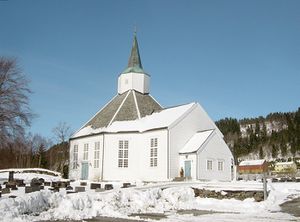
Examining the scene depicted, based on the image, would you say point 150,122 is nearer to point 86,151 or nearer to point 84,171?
point 86,151

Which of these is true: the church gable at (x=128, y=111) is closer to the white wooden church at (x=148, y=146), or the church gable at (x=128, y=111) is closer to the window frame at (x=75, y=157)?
the white wooden church at (x=148, y=146)

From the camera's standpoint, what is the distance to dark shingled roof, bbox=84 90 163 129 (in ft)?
149

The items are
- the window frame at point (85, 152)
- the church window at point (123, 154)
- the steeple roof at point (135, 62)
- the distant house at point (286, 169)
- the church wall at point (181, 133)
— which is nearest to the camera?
the church wall at point (181, 133)

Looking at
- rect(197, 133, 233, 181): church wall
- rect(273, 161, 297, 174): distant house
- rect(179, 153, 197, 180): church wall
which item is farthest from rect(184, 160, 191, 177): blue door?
rect(273, 161, 297, 174): distant house

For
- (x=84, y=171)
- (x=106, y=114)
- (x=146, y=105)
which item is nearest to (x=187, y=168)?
(x=146, y=105)

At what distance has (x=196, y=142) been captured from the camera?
40.4 meters

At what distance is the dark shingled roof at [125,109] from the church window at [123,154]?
3142 mm

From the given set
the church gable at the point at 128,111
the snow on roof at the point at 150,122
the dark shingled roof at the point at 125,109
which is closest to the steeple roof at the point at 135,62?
the dark shingled roof at the point at 125,109

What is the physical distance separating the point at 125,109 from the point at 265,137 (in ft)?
462

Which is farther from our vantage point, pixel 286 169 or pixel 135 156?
pixel 286 169

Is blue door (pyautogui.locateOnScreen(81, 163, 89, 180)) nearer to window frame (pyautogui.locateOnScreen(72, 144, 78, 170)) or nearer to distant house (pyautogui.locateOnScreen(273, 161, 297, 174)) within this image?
window frame (pyautogui.locateOnScreen(72, 144, 78, 170))

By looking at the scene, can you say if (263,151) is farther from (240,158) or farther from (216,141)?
(216,141)

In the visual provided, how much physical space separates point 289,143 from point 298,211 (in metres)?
152

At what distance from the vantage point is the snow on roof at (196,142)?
39419 millimetres
